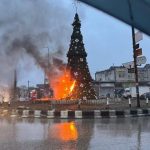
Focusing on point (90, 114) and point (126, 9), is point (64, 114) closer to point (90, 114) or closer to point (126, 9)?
point (90, 114)

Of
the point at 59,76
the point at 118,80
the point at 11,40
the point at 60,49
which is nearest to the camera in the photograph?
the point at 11,40

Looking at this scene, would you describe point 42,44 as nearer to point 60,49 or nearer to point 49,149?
point 60,49

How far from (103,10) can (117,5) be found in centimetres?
11

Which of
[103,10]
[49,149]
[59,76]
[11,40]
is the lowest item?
[49,149]

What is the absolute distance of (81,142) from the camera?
32.0 feet

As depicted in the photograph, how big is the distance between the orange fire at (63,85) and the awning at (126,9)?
108ft

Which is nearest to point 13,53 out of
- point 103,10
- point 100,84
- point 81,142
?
point 81,142

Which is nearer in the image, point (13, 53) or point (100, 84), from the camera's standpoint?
point (13, 53)

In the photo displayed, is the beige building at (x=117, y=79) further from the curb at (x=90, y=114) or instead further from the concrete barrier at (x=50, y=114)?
the concrete barrier at (x=50, y=114)

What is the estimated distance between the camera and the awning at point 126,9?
246cm

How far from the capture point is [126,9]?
8.43 ft

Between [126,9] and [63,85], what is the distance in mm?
33728

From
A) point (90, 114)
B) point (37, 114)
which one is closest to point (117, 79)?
point (37, 114)

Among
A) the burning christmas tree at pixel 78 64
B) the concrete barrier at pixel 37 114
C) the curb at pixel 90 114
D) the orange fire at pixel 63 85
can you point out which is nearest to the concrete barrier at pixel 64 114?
the curb at pixel 90 114
